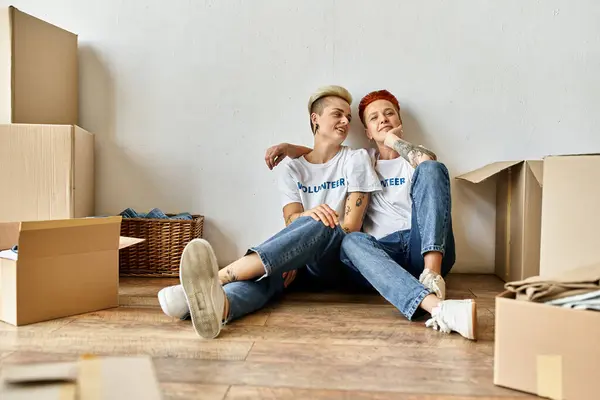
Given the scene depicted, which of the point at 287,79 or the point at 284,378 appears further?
the point at 287,79

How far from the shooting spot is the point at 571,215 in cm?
114

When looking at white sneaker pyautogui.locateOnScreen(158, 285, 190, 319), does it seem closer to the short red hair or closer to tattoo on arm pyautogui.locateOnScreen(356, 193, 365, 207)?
tattoo on arm pyautogui.locateOnScreen(356, 193, 365, 207)

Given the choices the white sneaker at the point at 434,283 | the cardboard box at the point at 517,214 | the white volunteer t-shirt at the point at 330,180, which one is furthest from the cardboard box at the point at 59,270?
the cardboard box at the point at 517,214

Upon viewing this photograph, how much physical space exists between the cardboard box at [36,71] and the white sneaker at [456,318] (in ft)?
5.69

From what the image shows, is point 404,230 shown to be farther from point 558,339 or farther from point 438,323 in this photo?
point 558,339

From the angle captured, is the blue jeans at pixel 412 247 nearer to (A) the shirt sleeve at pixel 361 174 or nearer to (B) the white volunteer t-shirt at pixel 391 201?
(B) the white volunteer t-shirt at pixel 391 201

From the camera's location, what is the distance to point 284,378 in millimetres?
981

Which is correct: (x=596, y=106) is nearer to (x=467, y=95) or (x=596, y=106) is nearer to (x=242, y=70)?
(x=467, y=95)

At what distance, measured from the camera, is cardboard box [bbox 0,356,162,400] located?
72 cm

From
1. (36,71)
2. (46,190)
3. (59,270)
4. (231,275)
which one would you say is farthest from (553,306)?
(36,71)

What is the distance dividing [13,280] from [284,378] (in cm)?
82

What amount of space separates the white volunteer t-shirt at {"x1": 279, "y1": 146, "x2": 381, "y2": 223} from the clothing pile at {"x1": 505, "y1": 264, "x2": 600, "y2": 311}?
0.96 metres

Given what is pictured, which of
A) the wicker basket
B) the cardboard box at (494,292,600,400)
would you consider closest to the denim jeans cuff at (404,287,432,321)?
the cardboard box at (494,292,600,400)

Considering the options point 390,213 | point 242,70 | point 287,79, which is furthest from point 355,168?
point 242,70
